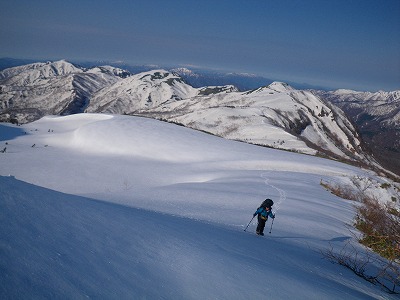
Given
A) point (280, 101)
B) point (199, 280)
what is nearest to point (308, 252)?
point (199, 280)

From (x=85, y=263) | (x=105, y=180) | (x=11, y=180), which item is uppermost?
(x=11, y=180)

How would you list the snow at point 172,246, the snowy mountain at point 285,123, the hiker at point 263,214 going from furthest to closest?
1. the snowy mountain at point 285,123
2. the hiker at point 263,214
3. the snow at point 172,246

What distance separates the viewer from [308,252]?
291 inches

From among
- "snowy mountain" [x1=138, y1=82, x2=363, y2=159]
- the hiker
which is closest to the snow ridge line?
the hiker

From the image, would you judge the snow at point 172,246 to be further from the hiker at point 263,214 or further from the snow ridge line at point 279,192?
the hiker at point 263,214

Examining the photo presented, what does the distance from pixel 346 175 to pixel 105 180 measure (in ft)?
67.0

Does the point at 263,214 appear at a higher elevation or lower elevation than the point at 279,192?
higher

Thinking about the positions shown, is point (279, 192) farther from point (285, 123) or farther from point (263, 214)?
point (285, 123)

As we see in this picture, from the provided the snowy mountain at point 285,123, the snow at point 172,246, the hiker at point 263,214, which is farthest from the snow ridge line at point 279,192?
the snowy mountain at point 285,123

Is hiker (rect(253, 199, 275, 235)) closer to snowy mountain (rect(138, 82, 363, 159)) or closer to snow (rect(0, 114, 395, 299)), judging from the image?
snow (rect(0, 114, 395, 299))

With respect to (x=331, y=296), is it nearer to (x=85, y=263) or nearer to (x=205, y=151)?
(x=85, y=263)

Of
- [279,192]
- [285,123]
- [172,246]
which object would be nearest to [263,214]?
[172,246]

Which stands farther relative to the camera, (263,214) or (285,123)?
(285,123)

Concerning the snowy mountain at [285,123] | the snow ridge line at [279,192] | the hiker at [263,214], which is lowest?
the snow ridge line at [279,192]
